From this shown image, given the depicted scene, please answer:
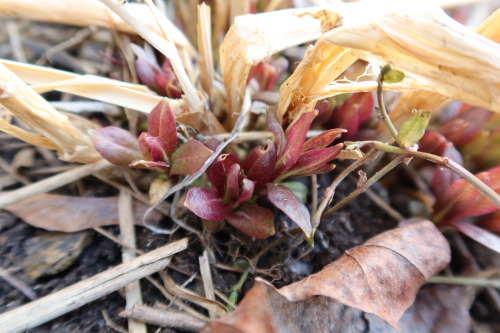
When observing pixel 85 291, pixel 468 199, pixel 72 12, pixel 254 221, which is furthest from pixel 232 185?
pixel 72 12

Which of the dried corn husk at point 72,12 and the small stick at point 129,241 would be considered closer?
the small stick at point 129,241

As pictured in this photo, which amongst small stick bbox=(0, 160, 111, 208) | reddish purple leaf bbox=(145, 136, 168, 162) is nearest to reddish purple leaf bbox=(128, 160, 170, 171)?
reddish purple leaf bbox=(145, 136, 168, 162)

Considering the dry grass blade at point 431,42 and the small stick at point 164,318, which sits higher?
the dry grass blade at point 431,42

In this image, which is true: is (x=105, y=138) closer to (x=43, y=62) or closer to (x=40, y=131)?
(x=40, y=131)

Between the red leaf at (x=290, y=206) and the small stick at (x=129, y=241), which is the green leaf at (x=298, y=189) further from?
the small stick at (x=129, y=241)

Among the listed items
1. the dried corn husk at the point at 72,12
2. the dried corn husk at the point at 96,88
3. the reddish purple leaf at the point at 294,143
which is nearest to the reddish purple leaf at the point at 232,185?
the reddish purple leaf at the point at 294,143

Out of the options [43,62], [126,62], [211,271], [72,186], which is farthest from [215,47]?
[211,271]

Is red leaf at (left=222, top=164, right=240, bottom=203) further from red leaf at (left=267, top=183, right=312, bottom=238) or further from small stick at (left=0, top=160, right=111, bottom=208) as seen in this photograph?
small stick at (left=0, top=160, right=111, bottom=208)
